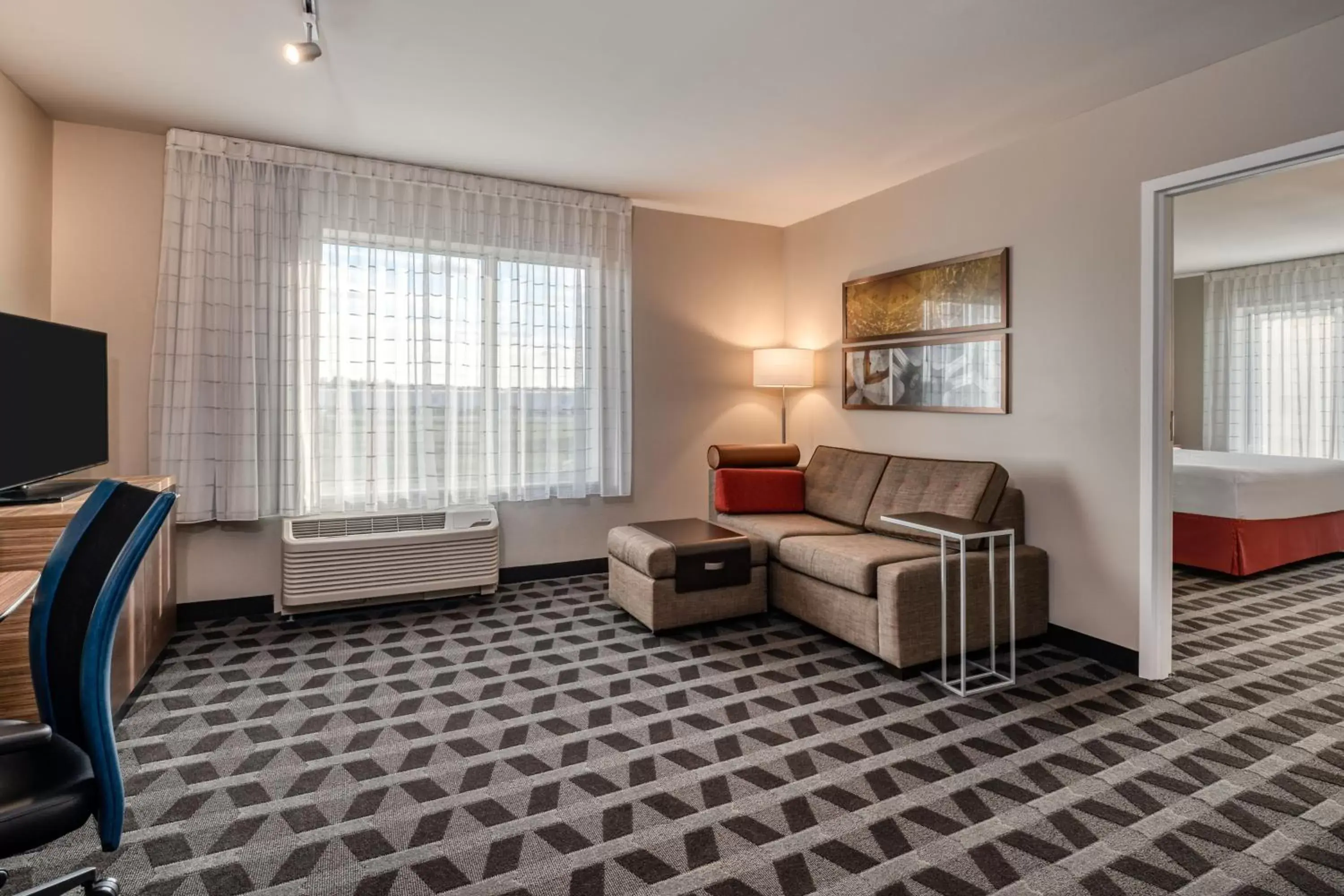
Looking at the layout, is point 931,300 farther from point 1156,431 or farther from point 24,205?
point 24,205

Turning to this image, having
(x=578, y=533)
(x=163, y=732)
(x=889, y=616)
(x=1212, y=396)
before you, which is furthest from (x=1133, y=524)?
(x=1212, y=396)

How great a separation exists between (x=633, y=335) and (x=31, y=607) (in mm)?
3749

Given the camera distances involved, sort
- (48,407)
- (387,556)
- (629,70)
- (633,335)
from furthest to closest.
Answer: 1. (633,335)
2. (387,556)
3. (629,70)
4. (48,407)

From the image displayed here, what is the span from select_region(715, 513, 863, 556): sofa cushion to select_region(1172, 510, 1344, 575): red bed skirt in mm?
2510

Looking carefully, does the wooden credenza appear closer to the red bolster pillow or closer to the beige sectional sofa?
the beige sectional sofa

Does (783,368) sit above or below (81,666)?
above

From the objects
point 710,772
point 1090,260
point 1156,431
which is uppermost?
point 1090,260

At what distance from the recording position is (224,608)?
3.95 meters

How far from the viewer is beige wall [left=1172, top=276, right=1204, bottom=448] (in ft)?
24.3

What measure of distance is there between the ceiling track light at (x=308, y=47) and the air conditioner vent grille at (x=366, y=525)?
2449 mm

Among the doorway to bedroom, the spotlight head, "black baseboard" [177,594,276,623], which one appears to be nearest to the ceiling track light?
the spotlight head

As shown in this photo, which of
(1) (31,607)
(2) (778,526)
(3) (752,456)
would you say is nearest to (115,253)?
(1) (31,607)

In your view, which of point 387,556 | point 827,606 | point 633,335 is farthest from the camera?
point 633,335

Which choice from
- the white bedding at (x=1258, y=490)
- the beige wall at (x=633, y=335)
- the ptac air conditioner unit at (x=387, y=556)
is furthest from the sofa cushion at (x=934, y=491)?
the ptac air conditioner unit at (x=387, y=556)
